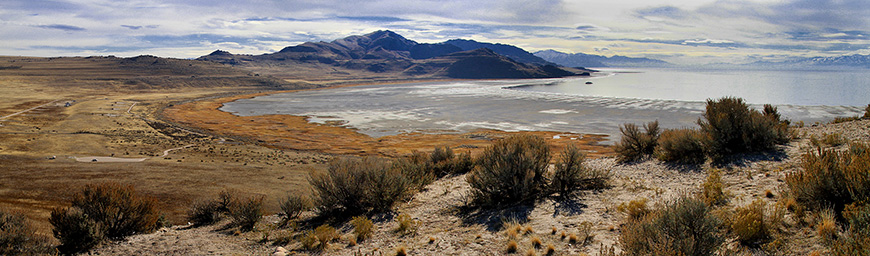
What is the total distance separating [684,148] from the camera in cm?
1048

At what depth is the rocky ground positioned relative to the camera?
19.0ft

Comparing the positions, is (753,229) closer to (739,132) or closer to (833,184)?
(833,184)

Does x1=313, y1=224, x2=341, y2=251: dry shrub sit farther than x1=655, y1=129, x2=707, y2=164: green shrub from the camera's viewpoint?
No

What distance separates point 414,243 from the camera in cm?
660

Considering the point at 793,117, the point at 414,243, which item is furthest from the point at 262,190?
the point at 793,117

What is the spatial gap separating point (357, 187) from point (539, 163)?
386 centimetres

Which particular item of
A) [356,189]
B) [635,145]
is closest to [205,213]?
[356,189]

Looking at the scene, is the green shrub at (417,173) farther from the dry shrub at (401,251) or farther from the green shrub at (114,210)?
the green shrub at (114,210)

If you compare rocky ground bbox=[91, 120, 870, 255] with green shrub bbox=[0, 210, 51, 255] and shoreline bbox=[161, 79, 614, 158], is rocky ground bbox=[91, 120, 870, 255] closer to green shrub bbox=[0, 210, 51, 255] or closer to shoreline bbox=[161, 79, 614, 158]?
green shrub bbox=[0, 210, 51, 255]

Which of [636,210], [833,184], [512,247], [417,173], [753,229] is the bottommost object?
[417,173]

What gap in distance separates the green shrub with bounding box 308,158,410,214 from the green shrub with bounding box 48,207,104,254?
12.3 ft

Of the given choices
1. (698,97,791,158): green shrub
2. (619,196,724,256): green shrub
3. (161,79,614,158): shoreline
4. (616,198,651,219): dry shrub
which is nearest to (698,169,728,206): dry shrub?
(616,198,651,219): dry shrub

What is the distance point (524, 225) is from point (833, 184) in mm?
3930

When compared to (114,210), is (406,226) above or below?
below
